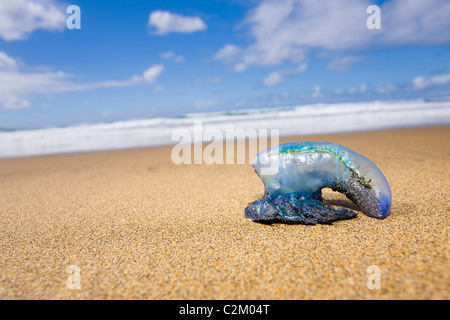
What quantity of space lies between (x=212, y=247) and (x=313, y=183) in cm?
92

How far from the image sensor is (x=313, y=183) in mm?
2145

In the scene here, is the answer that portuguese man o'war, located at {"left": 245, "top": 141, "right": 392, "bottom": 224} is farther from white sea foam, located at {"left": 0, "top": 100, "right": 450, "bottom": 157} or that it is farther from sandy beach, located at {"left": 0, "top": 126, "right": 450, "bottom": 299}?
white sea foam, located at {"left": 0, "top": 100, "right": 450, "bottom": 157}

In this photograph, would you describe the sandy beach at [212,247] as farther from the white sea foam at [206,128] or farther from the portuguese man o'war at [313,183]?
the white sea foam at [206,128]

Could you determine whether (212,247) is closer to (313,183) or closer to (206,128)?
(313,183)

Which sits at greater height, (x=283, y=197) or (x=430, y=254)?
(x=283, y=197)

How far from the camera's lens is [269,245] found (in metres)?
1.77

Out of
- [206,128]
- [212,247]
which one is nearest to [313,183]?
[212,247]

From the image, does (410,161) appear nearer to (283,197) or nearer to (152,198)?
(283,197)

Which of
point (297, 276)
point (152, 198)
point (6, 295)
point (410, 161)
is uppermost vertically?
point (410, 161)

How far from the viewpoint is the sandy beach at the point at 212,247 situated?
4.52 ft

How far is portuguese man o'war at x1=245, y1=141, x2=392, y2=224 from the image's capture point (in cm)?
202
